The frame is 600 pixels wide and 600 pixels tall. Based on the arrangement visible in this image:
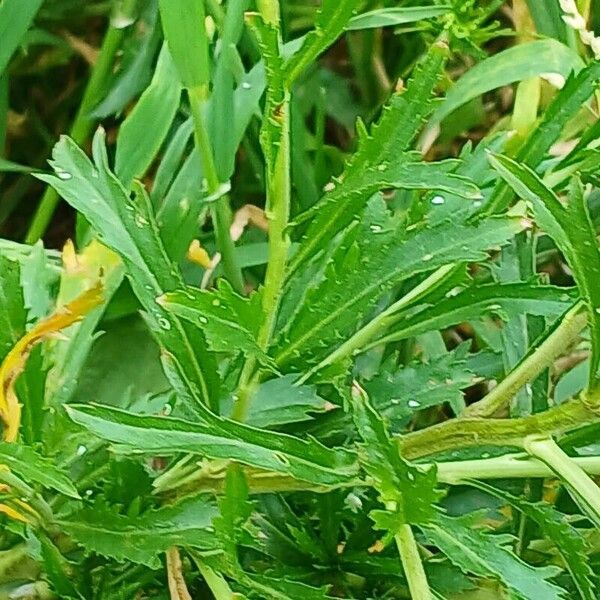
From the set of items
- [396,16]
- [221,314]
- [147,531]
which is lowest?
[147,531]

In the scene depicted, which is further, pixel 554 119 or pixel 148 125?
pixel 148 125

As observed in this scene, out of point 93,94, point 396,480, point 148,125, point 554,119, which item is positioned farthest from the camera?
point 93,94

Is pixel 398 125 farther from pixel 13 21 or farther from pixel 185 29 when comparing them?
pixel 13 21

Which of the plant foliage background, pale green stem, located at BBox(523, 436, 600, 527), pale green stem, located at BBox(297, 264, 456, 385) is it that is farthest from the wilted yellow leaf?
pale green stem, located at BBox(523, 436, 600, 527)

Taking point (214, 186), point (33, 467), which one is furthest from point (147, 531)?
point (214, 186)

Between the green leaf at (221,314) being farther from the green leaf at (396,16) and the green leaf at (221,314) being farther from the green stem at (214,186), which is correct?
the green leaf at (396,16)

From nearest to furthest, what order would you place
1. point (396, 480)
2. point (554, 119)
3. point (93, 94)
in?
1. point (396, 480)
2. point (554, 119)
3. point (93, 94)

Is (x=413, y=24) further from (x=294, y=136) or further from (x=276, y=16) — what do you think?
(x=276, y=16)
